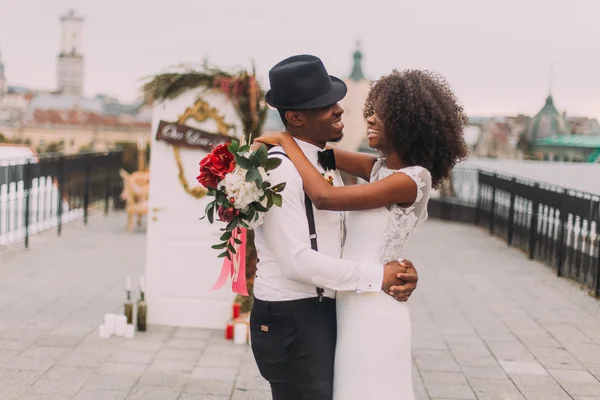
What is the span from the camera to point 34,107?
2970 inches

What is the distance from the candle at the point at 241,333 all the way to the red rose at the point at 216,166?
11.5 feet

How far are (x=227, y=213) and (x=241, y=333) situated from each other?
3603 mm

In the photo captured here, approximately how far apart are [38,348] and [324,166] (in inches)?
151

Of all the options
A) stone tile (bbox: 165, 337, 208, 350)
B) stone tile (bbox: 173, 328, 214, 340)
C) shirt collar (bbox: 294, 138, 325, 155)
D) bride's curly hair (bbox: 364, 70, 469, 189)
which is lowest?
stone tile (bbox: 165, 337, 208, 350)

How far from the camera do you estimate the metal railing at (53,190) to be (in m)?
10.7

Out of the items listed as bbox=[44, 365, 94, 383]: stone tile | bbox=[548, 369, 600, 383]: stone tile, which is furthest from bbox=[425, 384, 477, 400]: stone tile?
bbox=[44, 365, 94, 383]: stone tile

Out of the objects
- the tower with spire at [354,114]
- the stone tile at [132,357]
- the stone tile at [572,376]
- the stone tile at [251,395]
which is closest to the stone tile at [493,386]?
the stone tile at [572,376]

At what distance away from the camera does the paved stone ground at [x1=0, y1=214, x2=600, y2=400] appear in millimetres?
4938

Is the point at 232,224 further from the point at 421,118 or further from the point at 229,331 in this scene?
the point at 229,331

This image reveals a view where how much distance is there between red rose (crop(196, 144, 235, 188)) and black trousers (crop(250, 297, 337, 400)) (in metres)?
0.43

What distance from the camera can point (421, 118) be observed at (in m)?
2.44

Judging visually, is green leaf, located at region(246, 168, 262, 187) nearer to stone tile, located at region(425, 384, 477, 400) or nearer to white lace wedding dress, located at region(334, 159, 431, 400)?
white lace wedding dress, located at region(334, 159, 431, 400)

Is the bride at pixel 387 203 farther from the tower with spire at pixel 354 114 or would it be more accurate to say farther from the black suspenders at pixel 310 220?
the tower with spire at pixel 354 114

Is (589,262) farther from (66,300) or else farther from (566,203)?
(66,300)
